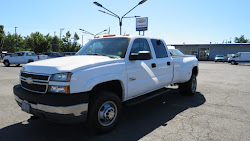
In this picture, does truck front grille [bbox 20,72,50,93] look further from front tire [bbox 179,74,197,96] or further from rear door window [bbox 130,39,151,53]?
front tire [bbox 179,74,197,96]

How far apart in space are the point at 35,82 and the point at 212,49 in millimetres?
52298

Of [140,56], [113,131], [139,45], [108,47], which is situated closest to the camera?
[113,131]

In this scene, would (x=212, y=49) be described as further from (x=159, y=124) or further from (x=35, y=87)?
(x=35, y=87)

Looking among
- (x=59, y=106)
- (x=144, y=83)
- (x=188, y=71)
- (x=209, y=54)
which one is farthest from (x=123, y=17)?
(x=209, y=54)

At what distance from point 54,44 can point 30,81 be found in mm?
69471

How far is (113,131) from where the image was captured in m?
3.51

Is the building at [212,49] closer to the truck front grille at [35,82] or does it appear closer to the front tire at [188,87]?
the front tire at [188,87]

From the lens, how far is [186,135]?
11.0ft

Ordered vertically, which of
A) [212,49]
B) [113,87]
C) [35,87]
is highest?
[212,49]

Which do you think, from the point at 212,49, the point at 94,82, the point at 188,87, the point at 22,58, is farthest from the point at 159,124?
the point at 212,49

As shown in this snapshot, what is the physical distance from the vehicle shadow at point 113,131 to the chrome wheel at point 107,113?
0.22 meters

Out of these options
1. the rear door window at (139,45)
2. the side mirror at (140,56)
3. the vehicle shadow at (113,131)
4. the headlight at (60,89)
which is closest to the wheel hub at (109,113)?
the vehicle shadow at (113,131)

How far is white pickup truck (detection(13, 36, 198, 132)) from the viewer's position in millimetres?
2812

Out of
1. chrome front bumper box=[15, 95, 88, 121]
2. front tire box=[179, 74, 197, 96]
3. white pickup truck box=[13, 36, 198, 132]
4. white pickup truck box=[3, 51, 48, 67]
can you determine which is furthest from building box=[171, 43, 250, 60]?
chrome front bumper box=[15, 95, 88, 121]
